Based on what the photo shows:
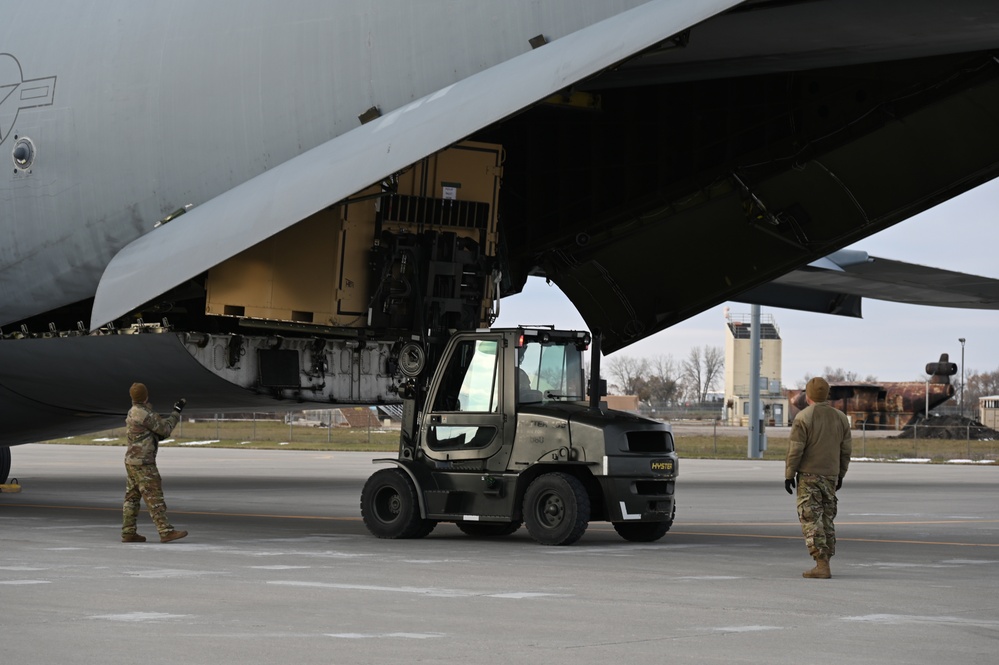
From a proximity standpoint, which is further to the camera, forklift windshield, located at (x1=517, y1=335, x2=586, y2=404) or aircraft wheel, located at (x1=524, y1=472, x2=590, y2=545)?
forklift windshield, located at (x1=517, y1=335, x2=586, y2=404)

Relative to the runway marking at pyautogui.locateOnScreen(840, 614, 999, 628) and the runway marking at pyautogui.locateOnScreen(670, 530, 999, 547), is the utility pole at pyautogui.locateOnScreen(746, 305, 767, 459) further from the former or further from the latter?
the runway marking at pyautogui.locateOnScreen(840, 614, 999, 628)

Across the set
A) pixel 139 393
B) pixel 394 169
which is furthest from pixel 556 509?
pixel 139 393

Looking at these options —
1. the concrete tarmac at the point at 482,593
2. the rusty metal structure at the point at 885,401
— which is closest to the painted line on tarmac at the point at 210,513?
the concrete tarmac at the point at 482,593

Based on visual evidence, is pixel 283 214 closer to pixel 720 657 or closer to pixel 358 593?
pixel 358 593

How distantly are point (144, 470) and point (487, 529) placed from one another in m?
4.08

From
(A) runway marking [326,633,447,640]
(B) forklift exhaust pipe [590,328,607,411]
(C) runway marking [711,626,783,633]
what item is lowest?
(A) runway marking [326,633,447,640]

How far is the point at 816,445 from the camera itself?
12.1m

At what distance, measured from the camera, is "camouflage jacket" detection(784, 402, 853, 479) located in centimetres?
1202

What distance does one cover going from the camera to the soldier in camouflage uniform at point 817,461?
11.9 metres

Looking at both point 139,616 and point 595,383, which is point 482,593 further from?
point 595,383

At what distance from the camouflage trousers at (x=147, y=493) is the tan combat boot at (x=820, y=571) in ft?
22.1

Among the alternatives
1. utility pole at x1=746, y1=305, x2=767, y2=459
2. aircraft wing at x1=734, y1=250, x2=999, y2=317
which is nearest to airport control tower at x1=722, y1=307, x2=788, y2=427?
utility pole at x1=746, y1=305, x2=767, y2=459

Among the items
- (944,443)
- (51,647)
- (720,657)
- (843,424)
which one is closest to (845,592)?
(843,424)

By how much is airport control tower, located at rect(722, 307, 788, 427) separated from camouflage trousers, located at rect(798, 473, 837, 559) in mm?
93851
